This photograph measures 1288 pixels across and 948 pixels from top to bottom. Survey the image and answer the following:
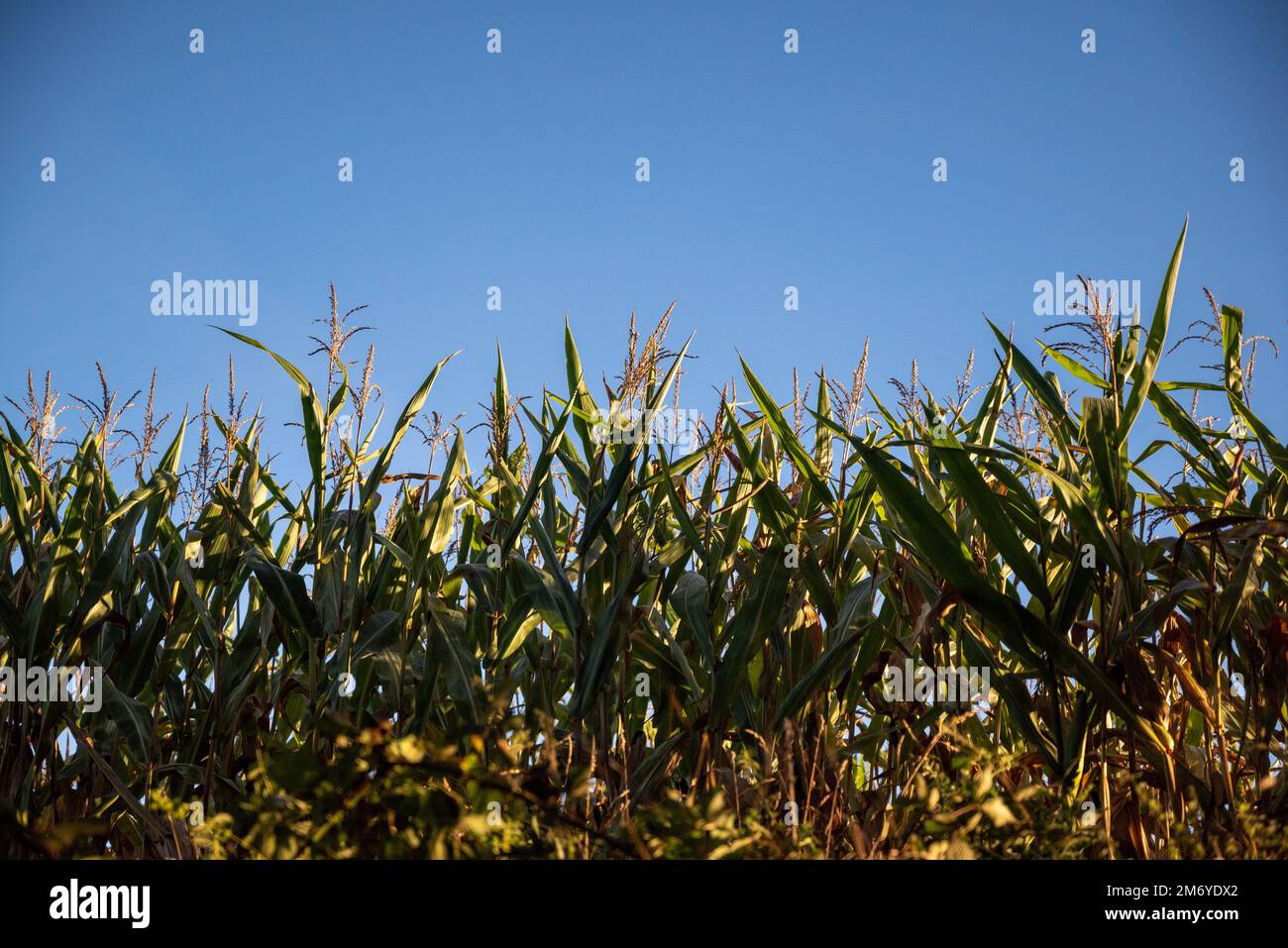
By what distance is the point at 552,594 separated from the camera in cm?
238

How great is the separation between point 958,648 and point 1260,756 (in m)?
0.78

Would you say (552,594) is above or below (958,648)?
above

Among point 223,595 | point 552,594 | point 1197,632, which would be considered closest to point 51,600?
point 223,595
